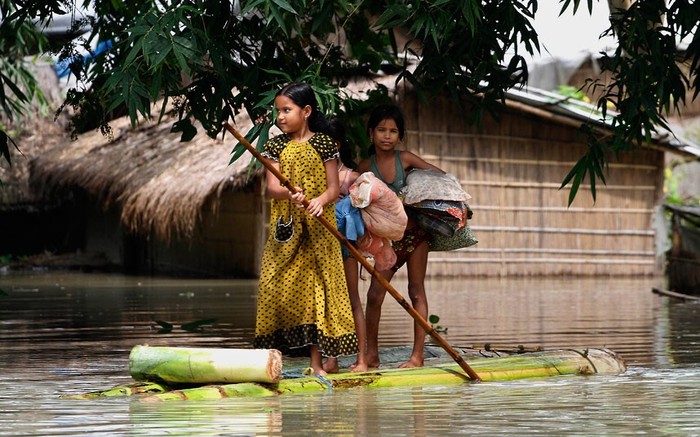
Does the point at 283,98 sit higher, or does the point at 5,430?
the point at 283,98

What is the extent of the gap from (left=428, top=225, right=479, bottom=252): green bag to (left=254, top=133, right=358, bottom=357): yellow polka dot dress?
0.80m

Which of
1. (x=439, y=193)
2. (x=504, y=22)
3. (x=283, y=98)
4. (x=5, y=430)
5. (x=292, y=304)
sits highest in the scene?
(x=504, y=22)

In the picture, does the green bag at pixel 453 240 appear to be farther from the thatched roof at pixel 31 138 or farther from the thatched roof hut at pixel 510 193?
the thatched roof at pixel 31 138

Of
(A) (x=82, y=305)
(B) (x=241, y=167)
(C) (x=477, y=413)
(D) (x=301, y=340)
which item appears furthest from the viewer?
(B) (x=241, y=167)

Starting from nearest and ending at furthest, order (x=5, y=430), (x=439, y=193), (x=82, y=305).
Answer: (x=5, y=430)
(x=439, y=193)
(x=82, y=305)

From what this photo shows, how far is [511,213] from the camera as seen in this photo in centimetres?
1794

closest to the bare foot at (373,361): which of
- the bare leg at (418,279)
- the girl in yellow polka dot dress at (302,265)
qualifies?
the bare leg at (418,279)

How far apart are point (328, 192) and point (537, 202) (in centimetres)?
1232

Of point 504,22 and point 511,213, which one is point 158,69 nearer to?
point 504,22

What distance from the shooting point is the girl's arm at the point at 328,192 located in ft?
18.8

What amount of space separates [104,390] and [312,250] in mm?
1157

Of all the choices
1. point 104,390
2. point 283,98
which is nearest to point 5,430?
point 104,390

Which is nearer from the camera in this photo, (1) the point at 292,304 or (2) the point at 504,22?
(1) the point at 292,304

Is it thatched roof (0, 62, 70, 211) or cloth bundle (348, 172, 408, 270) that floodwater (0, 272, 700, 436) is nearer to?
cloth bundle (348, 172, 408, 270)
